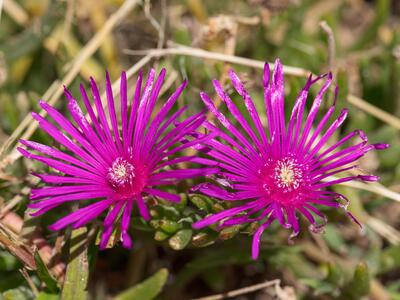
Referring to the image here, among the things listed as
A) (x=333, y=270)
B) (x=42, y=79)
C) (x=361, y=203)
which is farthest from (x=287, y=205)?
(x=42, y=79)

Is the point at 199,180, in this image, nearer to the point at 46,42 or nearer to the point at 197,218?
the point at 197,218

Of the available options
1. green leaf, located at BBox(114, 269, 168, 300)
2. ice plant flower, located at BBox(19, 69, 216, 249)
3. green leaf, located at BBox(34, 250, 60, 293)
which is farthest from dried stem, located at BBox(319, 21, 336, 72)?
green leaf, located at BBox(34, 250, 60, 293)

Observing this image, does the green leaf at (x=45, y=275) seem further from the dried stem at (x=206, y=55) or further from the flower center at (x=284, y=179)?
the dried stem at (x=206, y=55)

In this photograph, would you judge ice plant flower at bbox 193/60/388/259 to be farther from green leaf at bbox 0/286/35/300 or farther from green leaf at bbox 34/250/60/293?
green leaf at bbox 0/286/35/300

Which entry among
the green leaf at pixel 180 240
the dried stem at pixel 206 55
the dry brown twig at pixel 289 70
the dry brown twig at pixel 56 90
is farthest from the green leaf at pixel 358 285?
the dry brown twig at pixel 56 90

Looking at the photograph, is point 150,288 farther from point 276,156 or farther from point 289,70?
point 289,70

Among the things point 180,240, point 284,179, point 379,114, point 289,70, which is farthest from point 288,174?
point 379,114
